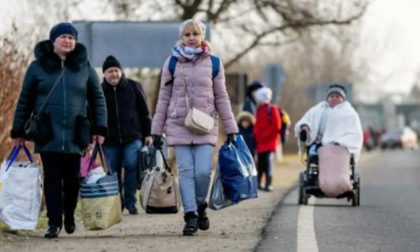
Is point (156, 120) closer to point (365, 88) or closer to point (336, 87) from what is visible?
point (336, 87)

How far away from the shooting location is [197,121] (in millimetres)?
9977

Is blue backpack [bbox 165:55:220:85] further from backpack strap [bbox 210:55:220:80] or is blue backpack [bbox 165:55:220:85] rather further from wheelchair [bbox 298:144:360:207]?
wheelchair [bbox 298:144:360:207]

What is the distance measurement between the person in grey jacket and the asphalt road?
173 cm

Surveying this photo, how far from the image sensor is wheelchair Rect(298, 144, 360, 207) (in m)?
14.0

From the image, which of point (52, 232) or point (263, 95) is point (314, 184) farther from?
point (52, 232)

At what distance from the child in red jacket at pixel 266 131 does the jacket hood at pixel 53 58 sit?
26.7 feet

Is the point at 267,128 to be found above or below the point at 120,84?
below

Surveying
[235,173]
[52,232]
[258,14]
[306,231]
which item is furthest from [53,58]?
[258,14]

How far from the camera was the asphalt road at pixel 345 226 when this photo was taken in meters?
9.15

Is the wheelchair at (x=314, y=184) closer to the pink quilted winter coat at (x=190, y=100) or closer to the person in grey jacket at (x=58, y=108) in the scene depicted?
the pink quilted winter coat at (x=190, y=100)

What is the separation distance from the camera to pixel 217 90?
1023 centimetres

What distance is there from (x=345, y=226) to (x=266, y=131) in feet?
23.5

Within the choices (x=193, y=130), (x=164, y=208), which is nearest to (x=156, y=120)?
(x=193, y=130)

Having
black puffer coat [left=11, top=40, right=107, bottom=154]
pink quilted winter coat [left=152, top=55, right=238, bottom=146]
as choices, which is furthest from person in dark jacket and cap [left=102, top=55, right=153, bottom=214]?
black puffer coat [left=11, top=40, right=107, bottom=154]
